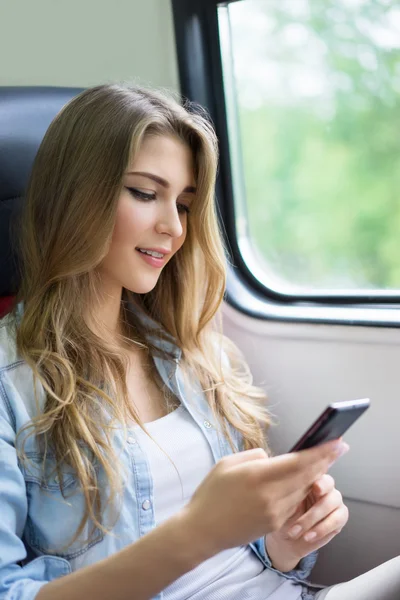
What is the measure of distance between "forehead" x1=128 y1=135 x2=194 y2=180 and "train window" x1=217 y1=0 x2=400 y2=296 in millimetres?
605

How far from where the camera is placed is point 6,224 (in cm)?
132

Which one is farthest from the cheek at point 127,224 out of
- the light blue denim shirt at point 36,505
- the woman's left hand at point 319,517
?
the woman's left hand at point 319,517

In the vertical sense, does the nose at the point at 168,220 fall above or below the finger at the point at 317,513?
above

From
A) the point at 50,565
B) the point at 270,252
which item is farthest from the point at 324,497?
the point at 270,252

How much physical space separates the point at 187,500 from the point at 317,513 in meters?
0.24

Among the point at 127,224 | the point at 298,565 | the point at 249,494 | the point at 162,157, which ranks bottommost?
the point at 298,565

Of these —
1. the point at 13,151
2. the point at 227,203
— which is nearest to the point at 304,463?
the point at 13,151

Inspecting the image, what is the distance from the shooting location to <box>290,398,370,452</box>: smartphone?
84 cm

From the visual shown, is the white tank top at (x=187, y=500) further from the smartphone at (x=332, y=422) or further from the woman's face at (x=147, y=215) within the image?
the smartphone at (x=332, y=422)

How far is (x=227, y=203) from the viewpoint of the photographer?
190 cm

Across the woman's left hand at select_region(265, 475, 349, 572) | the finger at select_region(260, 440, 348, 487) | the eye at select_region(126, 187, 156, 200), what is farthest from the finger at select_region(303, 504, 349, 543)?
the eye at select_region(126, 187, 156, 200)

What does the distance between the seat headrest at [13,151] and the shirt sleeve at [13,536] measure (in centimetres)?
27

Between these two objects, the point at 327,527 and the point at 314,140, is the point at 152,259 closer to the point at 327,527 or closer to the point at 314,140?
the point at 327,527

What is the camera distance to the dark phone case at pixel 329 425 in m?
0.84
